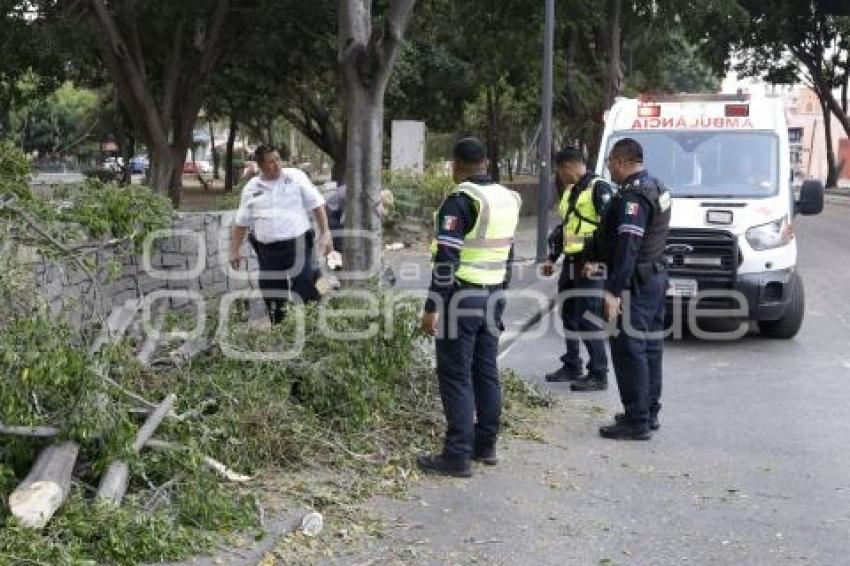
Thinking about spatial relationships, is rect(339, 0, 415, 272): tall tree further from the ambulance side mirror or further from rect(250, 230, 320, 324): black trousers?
the ambulance side mirror

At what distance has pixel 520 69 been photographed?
2917 cm

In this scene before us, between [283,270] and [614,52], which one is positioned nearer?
[283,270]

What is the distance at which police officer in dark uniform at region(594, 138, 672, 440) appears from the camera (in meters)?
6.34

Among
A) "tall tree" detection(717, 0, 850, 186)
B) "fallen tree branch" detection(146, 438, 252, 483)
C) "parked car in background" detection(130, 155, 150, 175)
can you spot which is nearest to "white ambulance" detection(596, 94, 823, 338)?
"fallen tree branch" detection(146, 438, 252, 483)

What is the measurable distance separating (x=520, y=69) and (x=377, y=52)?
67.8ft

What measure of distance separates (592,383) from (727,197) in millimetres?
3053

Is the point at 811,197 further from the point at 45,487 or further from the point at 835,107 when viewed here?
the point at 835,107

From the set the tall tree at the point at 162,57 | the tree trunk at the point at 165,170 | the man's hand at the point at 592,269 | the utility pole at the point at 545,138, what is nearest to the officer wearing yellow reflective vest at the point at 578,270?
the man's hand at the point at 592,269

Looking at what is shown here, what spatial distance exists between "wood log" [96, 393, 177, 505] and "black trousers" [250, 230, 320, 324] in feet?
9.79

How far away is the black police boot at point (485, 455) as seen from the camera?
5875 millimetres

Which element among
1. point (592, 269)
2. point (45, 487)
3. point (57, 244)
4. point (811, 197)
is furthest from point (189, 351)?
point (811, 197)

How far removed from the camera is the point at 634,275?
6.51 metres

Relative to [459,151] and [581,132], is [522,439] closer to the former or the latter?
[459,151]

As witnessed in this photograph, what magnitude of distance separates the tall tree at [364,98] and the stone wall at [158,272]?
1147 mm
